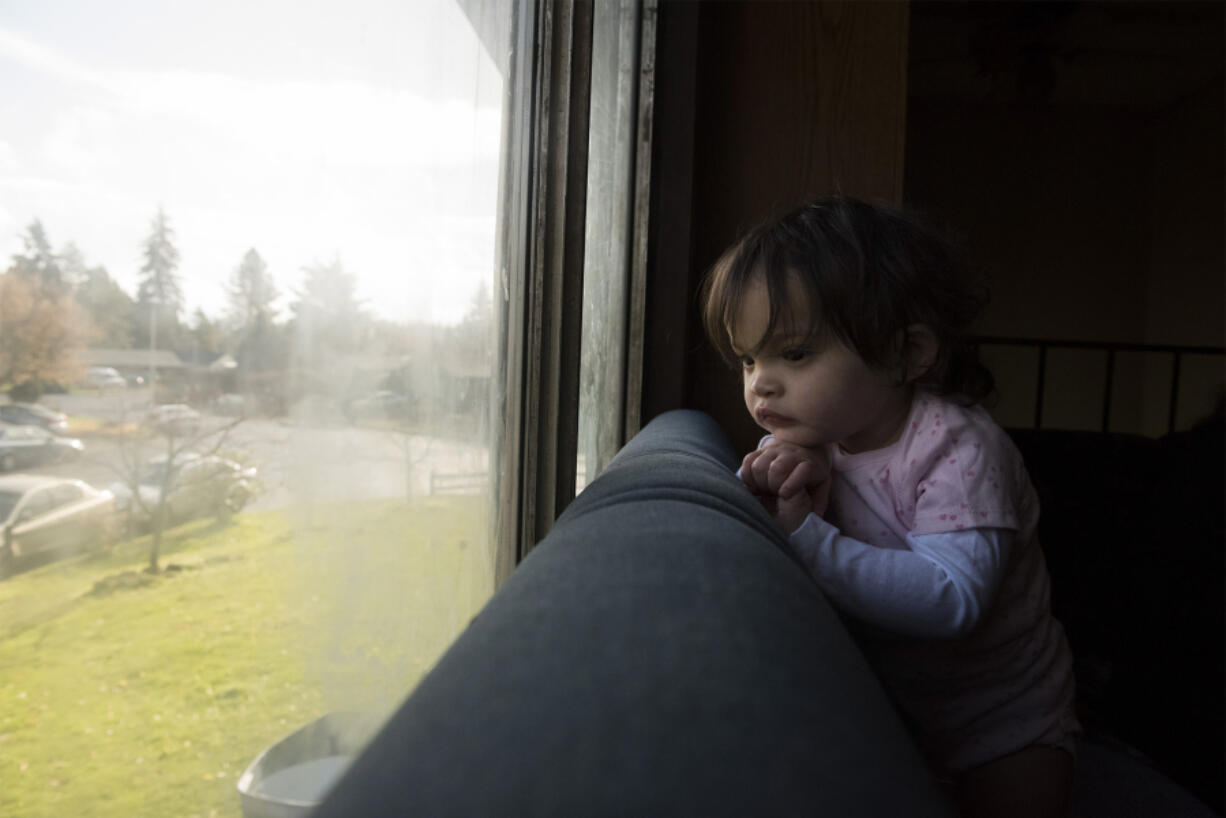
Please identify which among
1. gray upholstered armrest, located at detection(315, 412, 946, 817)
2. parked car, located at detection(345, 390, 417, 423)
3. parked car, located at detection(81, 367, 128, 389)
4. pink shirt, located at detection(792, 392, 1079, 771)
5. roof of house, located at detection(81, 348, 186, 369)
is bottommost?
pink shirt, located at detection(792, 392, 1079, 771)

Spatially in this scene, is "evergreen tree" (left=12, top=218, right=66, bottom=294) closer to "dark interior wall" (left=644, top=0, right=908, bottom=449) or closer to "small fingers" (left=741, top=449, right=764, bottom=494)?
"small fingers" (left=741, top=449, right=764, bottom=494)

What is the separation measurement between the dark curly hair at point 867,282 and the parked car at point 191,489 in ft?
2.15

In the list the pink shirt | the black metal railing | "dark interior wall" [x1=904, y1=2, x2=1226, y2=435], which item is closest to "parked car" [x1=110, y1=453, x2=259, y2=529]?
the pink shirt

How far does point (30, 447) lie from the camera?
37 centimetres

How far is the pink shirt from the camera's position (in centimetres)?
91

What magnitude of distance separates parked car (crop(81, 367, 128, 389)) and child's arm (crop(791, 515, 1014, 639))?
67 centimetres

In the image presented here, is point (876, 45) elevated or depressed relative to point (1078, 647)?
elevated

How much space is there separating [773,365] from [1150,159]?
7.54 m

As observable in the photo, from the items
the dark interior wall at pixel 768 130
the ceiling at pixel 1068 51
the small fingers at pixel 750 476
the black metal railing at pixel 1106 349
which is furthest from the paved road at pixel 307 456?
the ceiling at pixel 1068 51

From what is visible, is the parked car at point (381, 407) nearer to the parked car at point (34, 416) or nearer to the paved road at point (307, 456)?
the paved road at point (307, 456)

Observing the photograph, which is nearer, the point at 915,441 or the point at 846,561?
the point at 846,561

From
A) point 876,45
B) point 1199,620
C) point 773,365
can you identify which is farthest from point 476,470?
point 876,45

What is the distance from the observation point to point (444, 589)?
987mm

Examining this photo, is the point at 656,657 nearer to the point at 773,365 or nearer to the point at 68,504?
the point at 68,504
